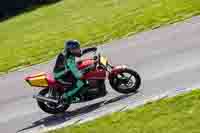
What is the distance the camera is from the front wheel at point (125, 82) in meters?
15.3

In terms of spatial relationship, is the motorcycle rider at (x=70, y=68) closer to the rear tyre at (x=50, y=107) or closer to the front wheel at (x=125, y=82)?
the rear tyre at (x=50, y=107)

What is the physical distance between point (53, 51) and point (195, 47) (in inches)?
286

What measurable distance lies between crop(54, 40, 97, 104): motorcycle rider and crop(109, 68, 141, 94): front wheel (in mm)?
A: 777

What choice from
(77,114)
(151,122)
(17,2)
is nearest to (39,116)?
(77,114)

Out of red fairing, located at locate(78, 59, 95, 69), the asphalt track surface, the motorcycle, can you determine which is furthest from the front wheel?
red fairing, located at locate(78, 59, 95, 69)

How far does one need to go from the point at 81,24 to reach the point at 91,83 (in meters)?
13.3

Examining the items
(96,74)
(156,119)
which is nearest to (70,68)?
(96,74)

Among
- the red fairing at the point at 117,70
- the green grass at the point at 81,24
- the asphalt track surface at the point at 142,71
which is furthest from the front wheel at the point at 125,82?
the green grass at the point at 81,24

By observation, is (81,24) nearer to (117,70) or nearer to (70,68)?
(117,70)

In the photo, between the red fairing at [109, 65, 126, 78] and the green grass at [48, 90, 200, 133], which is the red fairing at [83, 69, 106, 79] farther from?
the green grass at [48, 90, 200, 133]

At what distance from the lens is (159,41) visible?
21031mm

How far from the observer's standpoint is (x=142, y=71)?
17.6 m

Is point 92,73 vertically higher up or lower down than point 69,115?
higher up

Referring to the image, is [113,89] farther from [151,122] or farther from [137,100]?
[151,122]
